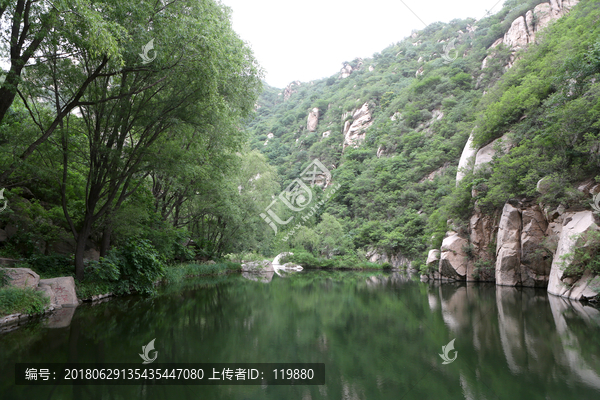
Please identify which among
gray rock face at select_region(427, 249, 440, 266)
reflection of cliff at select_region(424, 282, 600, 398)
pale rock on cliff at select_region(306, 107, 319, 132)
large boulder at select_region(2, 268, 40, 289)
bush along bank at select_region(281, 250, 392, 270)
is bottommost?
bush along bank at select_region(281, 250, 392, 270)

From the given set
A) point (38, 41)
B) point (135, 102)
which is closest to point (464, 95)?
point (135, 102)

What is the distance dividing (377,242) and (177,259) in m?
22.3

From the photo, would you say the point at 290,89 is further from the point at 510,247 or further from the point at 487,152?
the point at 510,247

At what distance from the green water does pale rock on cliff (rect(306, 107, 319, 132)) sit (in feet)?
217

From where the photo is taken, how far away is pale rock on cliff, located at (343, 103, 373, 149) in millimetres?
59263

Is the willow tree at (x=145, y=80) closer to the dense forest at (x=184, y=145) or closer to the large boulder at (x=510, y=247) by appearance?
the dense forest at (x=184, y=145)

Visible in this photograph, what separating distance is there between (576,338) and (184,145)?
1271 cm

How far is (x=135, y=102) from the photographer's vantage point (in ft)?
32.8

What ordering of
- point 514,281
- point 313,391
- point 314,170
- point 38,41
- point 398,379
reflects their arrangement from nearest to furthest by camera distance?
point 313,391, point 398,379, point 38,41, point 514,281, point 314,170

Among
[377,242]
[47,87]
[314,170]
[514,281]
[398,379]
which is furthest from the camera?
[314,170]

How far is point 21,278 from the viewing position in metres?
7.35

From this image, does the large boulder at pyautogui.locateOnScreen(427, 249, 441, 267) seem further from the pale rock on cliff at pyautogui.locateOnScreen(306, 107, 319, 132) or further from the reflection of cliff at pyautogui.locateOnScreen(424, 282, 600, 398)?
the pale rock on cliff at pyautogui.locateOnScreen(306, 107, 319, 132)

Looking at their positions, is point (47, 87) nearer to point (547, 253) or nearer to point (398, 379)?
point (398, 379)

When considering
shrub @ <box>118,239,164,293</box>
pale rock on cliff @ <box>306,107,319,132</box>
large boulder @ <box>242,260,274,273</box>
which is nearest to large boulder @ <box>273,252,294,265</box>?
large boulder @ <box>242,260,274,273</box>
